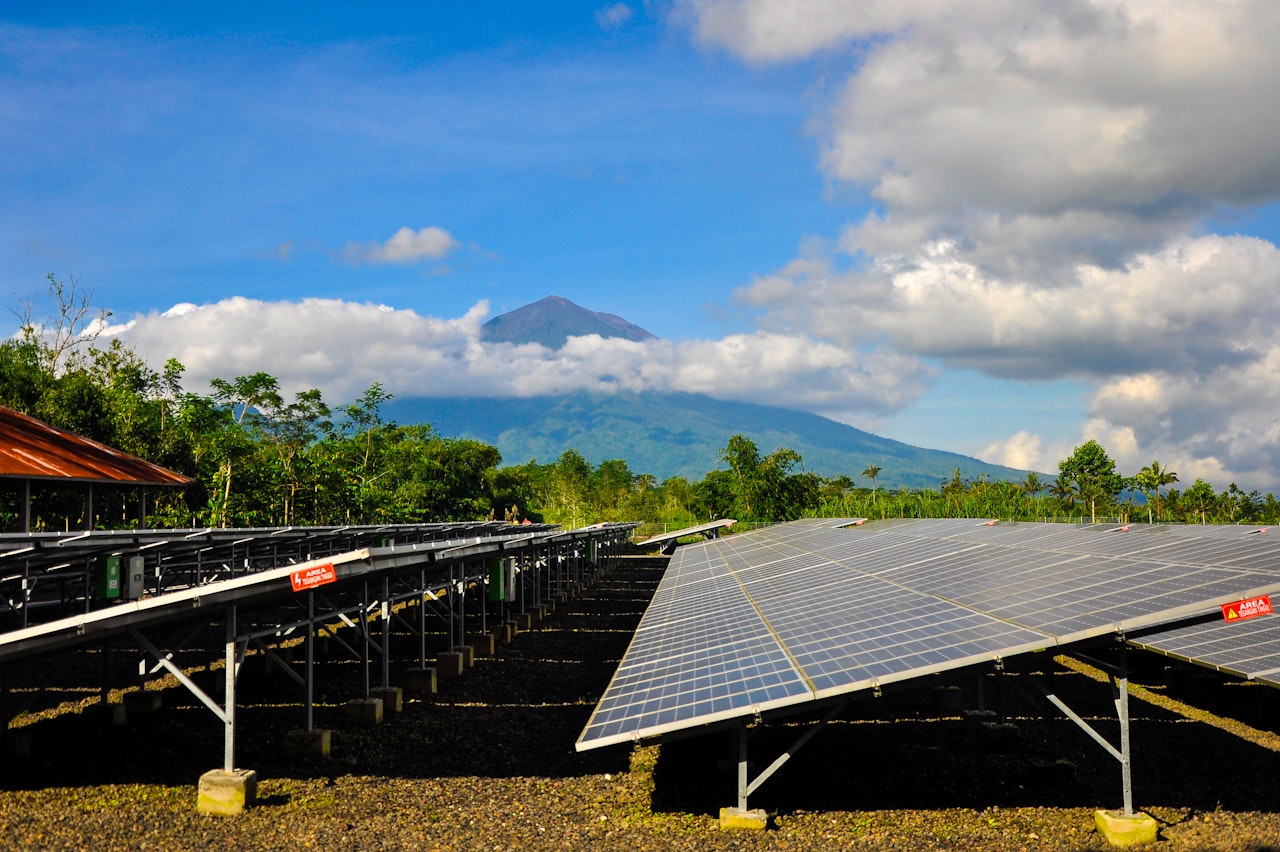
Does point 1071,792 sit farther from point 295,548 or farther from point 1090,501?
point 1090,501

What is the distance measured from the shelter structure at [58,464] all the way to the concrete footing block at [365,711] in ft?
45.2

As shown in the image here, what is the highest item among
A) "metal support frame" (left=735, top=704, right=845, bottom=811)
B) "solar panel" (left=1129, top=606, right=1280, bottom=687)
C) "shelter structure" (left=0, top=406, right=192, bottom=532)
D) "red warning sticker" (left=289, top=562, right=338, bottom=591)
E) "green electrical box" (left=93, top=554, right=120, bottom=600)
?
"shelter structure" (left=0, top=406, right=192, bottom=532)

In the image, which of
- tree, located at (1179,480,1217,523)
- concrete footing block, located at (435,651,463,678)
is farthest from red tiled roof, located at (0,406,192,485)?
tree, located at (1179,480,1217,523)

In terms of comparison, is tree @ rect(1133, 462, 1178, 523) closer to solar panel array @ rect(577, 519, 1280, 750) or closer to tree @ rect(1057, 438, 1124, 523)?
tree @ rect(1057, 438, 1124, 523)

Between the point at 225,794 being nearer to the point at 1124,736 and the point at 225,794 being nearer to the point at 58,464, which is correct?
the point at 1124,736

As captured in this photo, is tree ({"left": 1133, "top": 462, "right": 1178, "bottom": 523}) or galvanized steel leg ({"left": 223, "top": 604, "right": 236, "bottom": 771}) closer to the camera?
galvanized steel leg ({"left": 223, "top": 604, "right": 236, "bottom": 771})

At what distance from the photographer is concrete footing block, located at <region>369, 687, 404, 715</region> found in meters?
14.4

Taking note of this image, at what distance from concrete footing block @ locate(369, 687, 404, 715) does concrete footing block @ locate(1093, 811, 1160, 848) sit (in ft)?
33.0

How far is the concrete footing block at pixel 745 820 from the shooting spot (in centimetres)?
902

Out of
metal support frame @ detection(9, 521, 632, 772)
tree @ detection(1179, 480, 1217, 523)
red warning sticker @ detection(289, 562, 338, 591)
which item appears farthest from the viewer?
tree @ detection(1179, 480, 1217, 523)

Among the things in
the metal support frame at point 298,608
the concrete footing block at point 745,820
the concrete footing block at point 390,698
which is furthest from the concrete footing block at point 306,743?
the concrete footing block at point 745,820

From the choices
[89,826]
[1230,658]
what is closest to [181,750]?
[89,826]

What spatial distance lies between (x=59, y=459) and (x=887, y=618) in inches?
927

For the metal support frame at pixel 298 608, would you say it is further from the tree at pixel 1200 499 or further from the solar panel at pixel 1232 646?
the tree at pixel 1200 499
